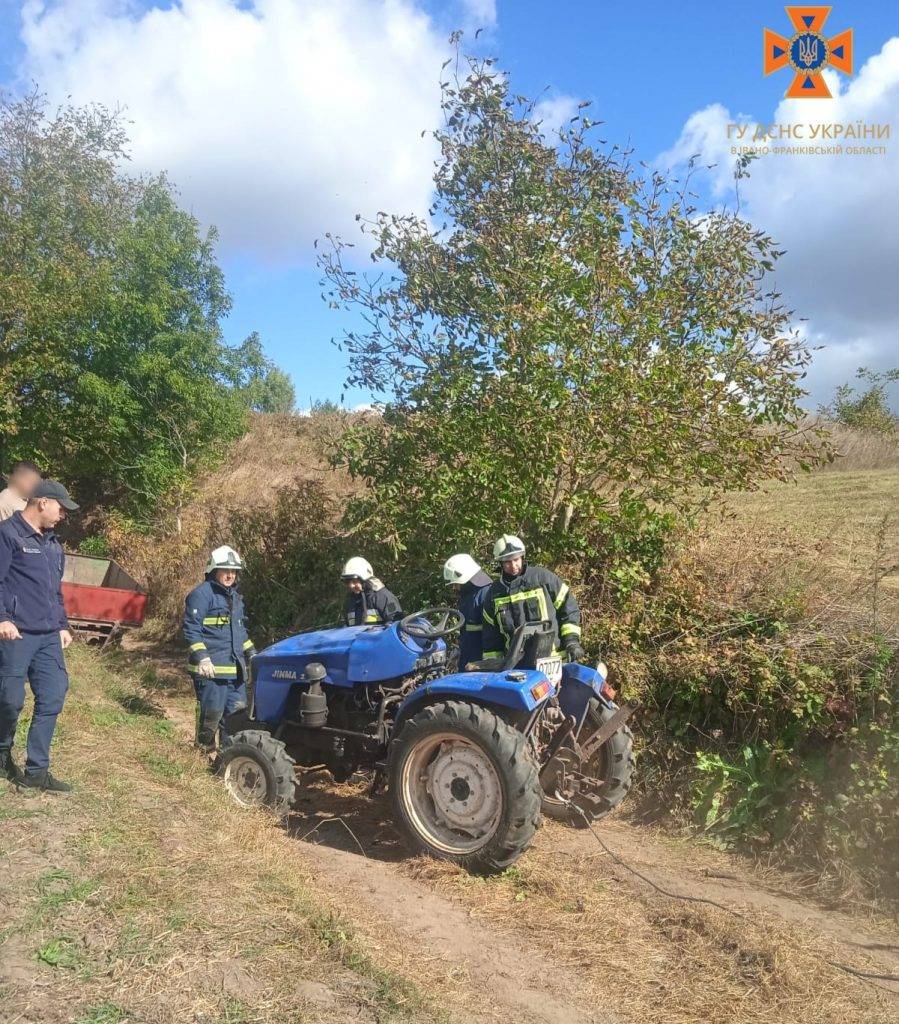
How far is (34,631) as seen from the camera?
466 centimetres

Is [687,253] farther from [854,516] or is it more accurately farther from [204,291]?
[204,291]

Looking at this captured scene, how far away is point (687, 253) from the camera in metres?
6.94

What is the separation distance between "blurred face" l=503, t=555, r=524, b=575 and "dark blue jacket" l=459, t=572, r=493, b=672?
205 millimetres

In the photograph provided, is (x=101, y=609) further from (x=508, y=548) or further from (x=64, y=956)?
(x=64, y=956)

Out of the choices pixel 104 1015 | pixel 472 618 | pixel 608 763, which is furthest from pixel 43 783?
pixel 608 763

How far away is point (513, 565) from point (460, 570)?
0.38 metres

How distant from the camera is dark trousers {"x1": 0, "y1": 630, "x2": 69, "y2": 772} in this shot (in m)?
4.54

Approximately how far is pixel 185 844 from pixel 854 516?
9.21 m

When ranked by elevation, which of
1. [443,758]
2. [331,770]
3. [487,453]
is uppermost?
[487,453]

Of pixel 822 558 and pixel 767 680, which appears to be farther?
pixel 822 558

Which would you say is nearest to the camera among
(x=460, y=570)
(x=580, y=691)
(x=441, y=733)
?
(x=441, y=733)

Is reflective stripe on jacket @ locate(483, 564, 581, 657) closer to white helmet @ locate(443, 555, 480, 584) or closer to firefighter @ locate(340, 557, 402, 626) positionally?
white helmet @ locate(443, 555, 480, 584)

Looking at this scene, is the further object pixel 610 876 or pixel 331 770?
pixel 331 770

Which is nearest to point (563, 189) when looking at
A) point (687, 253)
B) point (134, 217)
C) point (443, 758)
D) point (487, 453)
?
point (687, 253)
